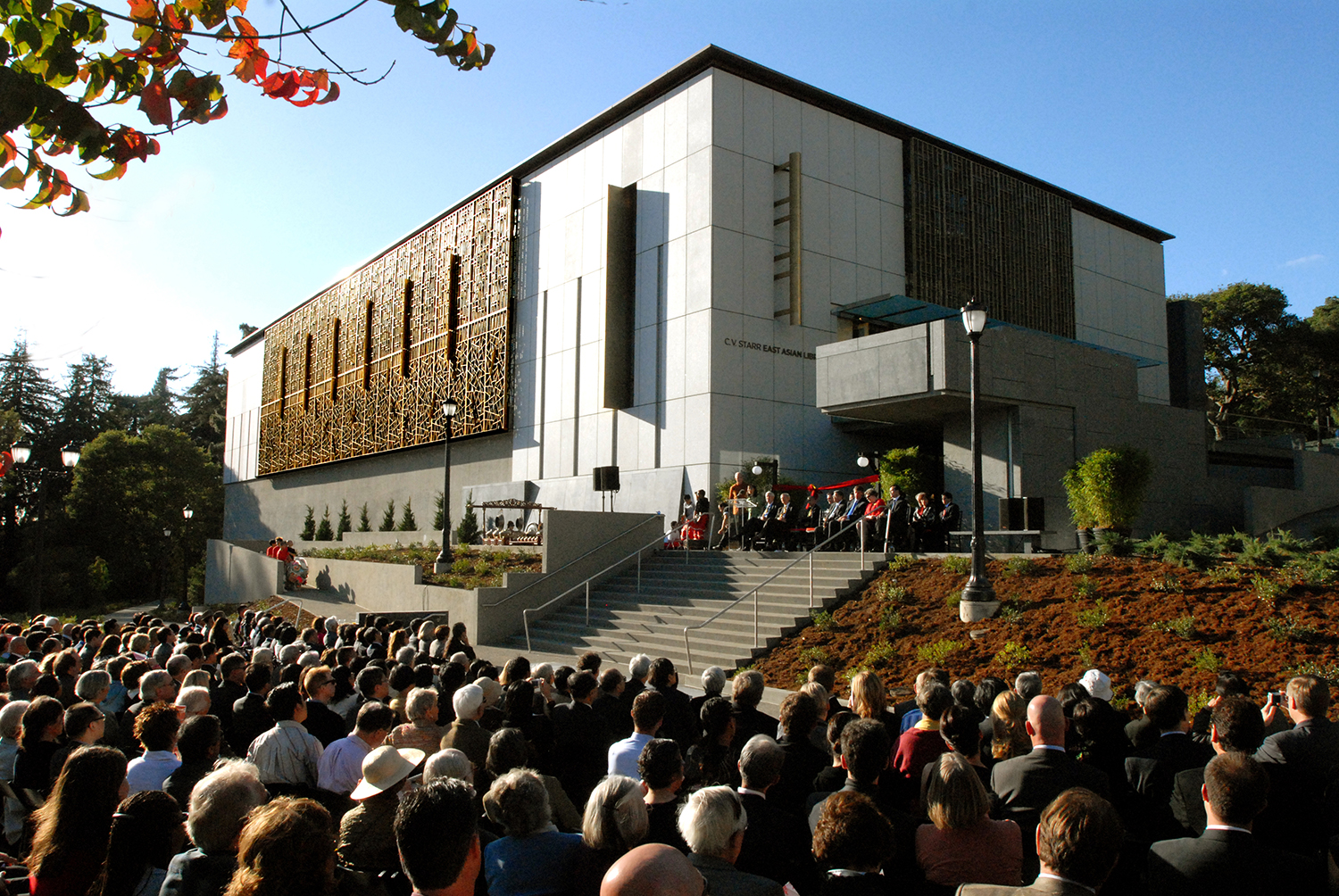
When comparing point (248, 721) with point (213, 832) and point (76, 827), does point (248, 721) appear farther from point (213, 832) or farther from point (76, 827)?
point (213, 832)

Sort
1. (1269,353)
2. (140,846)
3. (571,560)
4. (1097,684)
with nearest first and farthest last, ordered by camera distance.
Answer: (140,846)
(1097,684)
(571,560)
(1269,353)

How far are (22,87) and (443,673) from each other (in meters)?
4.98

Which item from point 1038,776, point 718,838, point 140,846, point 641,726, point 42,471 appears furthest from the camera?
point 42,471

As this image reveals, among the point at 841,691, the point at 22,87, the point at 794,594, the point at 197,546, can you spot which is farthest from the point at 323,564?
the point at 197,546

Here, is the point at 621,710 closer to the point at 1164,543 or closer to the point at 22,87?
the point at 22,87

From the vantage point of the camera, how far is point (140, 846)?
10.4 feet

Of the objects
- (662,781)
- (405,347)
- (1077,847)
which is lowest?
(662,781)

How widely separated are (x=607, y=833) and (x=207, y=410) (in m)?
85.7

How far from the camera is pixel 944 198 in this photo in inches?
1232

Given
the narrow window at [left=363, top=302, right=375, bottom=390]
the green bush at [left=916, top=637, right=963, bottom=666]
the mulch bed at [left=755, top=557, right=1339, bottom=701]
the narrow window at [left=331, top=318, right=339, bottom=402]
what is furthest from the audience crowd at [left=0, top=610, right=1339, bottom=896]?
the narrow window at [left=331, top=318, right=339, bottom=402]

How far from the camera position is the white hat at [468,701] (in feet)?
19.2

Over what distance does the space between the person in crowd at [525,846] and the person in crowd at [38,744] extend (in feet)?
10.5

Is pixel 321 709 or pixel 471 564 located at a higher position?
pixel 471 564

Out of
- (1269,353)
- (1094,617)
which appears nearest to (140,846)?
(1094,617)
